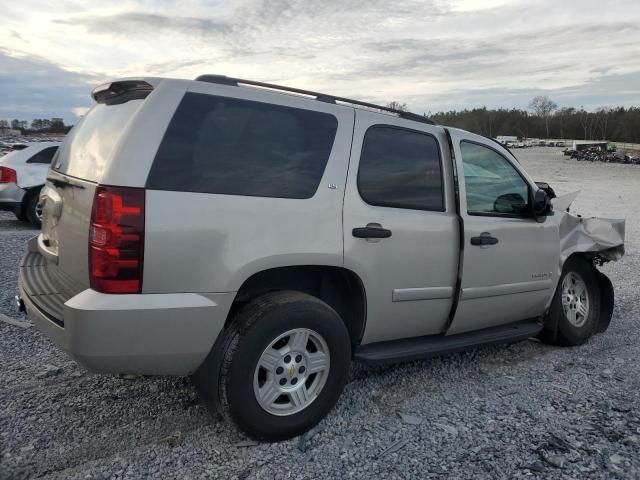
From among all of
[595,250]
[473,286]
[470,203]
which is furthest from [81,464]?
[595,250]

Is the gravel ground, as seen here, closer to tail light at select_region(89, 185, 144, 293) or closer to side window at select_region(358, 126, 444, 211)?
tail light at select_region(89, 185, 144, 293)

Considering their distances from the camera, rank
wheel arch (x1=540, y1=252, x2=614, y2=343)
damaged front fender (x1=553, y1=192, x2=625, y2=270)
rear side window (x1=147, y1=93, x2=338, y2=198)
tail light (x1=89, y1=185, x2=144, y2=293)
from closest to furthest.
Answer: tail light (x1=89, y1=185, x2=144, y2=293)
rear side window (x1=147, y1=93, x2=338, y2=198)
damaged front fender (x1=553, y1=192, x2=625, y2=270)
wheel arch (x1=540, y1=252, x2=614, y2=343)

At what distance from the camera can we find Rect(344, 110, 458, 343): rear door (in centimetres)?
337

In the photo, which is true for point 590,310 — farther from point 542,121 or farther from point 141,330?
point 542,121

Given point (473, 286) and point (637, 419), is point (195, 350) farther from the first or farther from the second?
point (637, 419)

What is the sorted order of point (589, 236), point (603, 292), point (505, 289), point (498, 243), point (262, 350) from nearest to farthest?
point (262, 350) → point (498, 243) → point (505, 289) → point (589, 236) → point (603, 292)

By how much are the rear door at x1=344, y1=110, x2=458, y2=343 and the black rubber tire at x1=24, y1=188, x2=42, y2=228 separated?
28.6 feet

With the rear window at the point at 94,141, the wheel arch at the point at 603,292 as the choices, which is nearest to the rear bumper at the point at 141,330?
the rear window at the point at 94,141

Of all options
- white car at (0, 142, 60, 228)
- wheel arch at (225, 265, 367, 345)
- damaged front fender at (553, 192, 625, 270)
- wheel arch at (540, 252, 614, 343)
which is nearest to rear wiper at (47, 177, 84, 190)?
wheel arch at (225, 265, 367, 345)

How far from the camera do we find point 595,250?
5.02m

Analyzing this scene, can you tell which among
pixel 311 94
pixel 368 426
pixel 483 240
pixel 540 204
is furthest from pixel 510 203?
pixel 368 426

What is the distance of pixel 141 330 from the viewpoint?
2670 mm

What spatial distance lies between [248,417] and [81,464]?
874 mm

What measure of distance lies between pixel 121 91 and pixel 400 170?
70.9 inches
